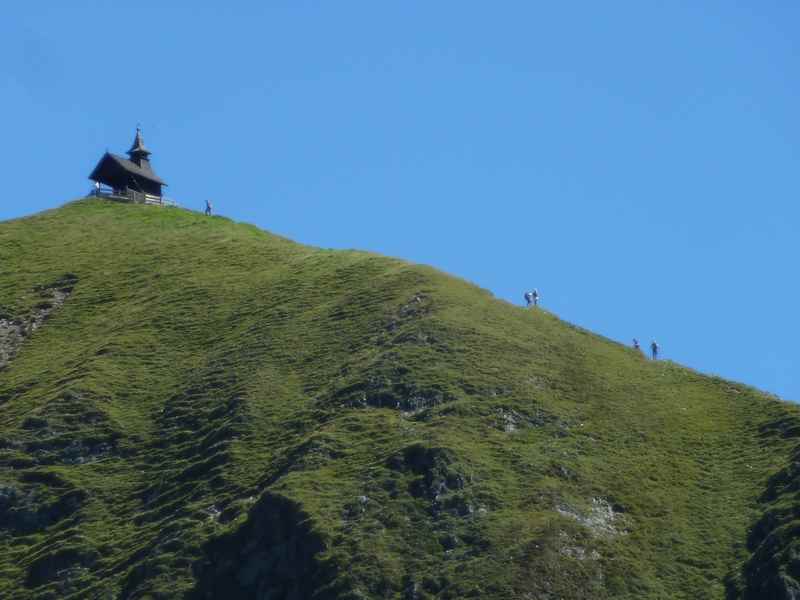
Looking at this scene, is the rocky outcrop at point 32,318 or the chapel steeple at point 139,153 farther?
the chapel steeple at point 139,153

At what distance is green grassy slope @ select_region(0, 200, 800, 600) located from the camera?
208ft

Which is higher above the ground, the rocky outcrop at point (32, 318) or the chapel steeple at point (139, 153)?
the chapel steeple at point (139, 153)

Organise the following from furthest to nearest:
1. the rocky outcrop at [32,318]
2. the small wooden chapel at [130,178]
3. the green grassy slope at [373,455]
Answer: the small wooden chapel at [130,178] < the rocky outcrop at [32,318] < the green grassy slope at [373,455]

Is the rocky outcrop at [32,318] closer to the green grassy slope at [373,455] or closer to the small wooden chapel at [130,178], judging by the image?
the green grassy slope at [373,455]

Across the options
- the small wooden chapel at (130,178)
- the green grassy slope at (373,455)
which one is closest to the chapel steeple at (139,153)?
the small wooden chapel at (130,178)

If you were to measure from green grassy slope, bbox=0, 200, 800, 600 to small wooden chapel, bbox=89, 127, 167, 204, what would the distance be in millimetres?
31210

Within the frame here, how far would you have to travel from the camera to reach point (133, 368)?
281 feet

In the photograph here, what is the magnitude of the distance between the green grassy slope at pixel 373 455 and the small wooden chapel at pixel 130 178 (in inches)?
1229

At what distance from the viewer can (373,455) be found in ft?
231

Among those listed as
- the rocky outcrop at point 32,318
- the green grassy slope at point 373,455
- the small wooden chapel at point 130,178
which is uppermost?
the small wooden chapel at point 130,178

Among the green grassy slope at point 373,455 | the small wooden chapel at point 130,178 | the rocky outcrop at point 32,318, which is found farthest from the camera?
the small wooden chapel at point 130,178

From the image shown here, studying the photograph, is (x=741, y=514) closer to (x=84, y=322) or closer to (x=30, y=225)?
(x=84, y=322)

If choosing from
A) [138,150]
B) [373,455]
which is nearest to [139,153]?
[138,150]

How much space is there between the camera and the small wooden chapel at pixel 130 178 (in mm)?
126875
